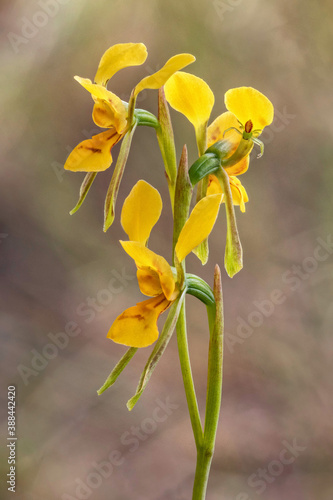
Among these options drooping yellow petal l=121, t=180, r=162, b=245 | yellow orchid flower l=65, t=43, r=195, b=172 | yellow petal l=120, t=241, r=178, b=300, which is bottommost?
yellow petal l=120, t=241, r=178, b=300

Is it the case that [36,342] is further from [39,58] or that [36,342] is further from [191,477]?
[39,58]

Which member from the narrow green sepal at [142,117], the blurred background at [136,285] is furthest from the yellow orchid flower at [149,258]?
the blurred background at [136,285]

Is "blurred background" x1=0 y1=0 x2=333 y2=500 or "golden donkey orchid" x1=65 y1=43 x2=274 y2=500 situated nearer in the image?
"golden donkey orchid" x1=65 y1=43 x2=274 y2=500

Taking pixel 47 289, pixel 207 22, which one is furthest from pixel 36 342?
pixel 207 22

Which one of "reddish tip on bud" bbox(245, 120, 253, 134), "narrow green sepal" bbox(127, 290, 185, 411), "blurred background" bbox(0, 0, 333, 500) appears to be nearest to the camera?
"narrow green sepal" bbox(127, 290, 185, 411)

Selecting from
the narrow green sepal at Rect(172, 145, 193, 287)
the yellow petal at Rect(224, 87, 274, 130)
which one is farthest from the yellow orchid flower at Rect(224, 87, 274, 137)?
the narrow green sepal at Rect(172, 145, 193, 287)

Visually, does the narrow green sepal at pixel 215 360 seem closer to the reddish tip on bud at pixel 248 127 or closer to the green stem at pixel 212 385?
the green stem at pixel 212 385

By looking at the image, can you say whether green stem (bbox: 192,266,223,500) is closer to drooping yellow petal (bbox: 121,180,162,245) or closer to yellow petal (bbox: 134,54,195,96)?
drooping yellow petal (bbox: 121,180,162,245)

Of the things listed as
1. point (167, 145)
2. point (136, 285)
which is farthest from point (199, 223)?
point (136, 285)
